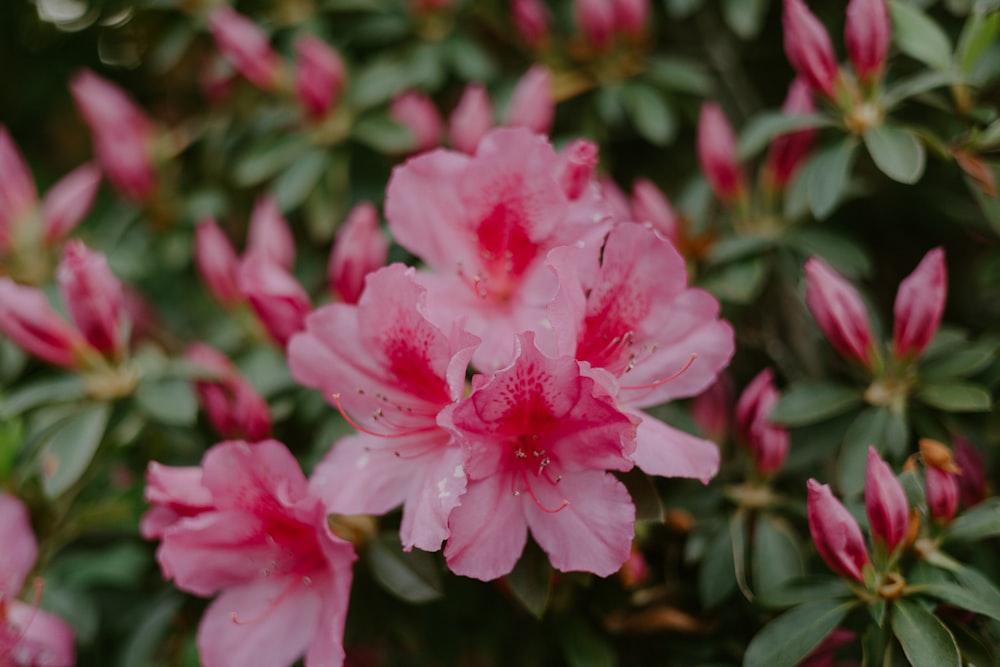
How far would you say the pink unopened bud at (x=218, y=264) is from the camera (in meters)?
1.65

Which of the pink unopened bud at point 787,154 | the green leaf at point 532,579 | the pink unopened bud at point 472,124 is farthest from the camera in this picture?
the pink unopened bud at point 787,154

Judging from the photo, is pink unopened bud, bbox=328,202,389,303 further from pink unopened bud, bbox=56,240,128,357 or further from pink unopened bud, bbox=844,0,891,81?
pink unopened bud, bbox=844,0,891,81

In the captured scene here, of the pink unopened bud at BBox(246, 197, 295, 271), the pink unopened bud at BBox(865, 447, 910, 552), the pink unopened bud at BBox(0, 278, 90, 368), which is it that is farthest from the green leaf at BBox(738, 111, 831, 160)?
the pink unopened bud at BBox(0, 278, 90, 368)

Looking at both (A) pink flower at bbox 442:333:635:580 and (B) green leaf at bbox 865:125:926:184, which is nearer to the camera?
(A) pink flower at bbox 442:333:635:580

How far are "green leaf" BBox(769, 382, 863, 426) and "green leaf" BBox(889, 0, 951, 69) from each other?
1.62 ft

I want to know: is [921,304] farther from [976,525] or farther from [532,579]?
[532,579]

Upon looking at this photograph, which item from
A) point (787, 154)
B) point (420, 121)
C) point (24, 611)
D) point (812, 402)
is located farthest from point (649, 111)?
point (24, 611)

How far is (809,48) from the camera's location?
4.40ft

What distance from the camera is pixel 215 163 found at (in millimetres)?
1952

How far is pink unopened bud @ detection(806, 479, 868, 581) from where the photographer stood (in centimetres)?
105

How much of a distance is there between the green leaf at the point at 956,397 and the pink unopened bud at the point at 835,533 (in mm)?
283

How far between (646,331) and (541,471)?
21 cm

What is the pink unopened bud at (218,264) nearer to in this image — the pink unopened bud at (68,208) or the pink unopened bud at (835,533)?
the pink unopened bud at (68,208)

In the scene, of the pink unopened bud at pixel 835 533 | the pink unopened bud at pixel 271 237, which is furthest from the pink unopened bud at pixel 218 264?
the pink unopened bud at pixel 835 533
